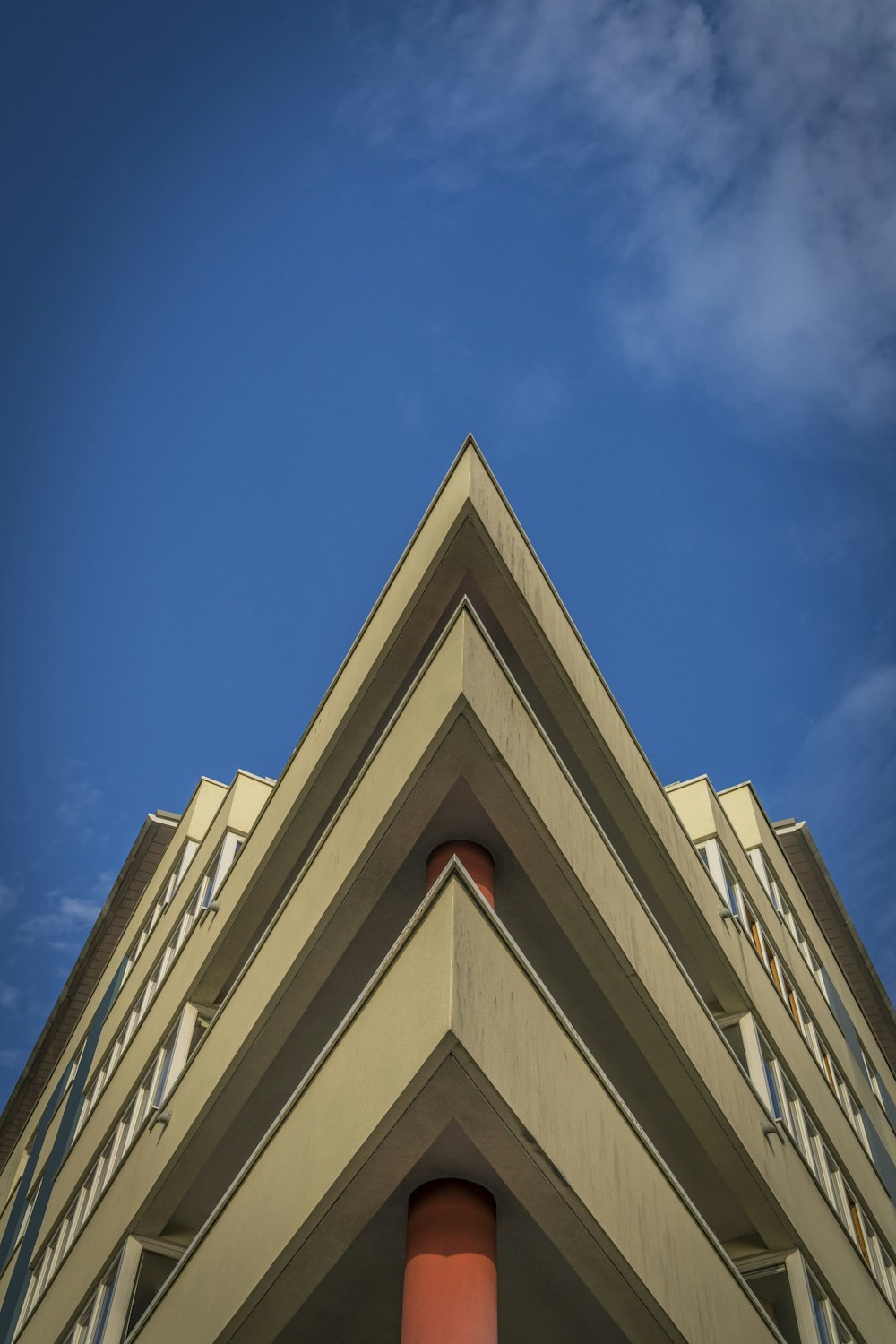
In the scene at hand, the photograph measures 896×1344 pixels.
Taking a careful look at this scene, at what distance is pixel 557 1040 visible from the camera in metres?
8.98

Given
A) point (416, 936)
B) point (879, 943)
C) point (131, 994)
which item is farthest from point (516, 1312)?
point (879, 943)

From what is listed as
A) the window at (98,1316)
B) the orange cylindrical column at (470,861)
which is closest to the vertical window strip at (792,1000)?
the orange cylindrical column at (470,861)

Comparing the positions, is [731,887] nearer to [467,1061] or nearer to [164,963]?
[164,963]

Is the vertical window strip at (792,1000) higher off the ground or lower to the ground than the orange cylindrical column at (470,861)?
higher

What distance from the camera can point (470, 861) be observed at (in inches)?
440

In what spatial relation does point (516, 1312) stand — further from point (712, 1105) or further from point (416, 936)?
point (712, 1105)

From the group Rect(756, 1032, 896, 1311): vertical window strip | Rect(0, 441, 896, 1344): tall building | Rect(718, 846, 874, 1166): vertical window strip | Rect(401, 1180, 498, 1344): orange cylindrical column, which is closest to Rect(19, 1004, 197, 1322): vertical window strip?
Rect(0, 441, 896, 1344): tall building

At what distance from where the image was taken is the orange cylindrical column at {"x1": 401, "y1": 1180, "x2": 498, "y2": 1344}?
7578 mm

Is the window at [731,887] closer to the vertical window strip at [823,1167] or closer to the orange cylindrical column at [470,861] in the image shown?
the vertical window strip at [823,1167]

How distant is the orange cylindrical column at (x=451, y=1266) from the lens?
7.58 metres

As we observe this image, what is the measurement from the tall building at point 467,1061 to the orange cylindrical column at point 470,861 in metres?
0.03

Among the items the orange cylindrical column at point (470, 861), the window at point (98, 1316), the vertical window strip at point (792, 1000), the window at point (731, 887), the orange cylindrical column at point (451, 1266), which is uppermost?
the window at point (731, 887)

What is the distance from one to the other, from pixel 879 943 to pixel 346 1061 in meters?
141

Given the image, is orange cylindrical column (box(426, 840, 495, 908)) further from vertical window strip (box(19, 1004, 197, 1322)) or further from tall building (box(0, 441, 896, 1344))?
vertical window strip (box(19, 1004, 197, 1322))
